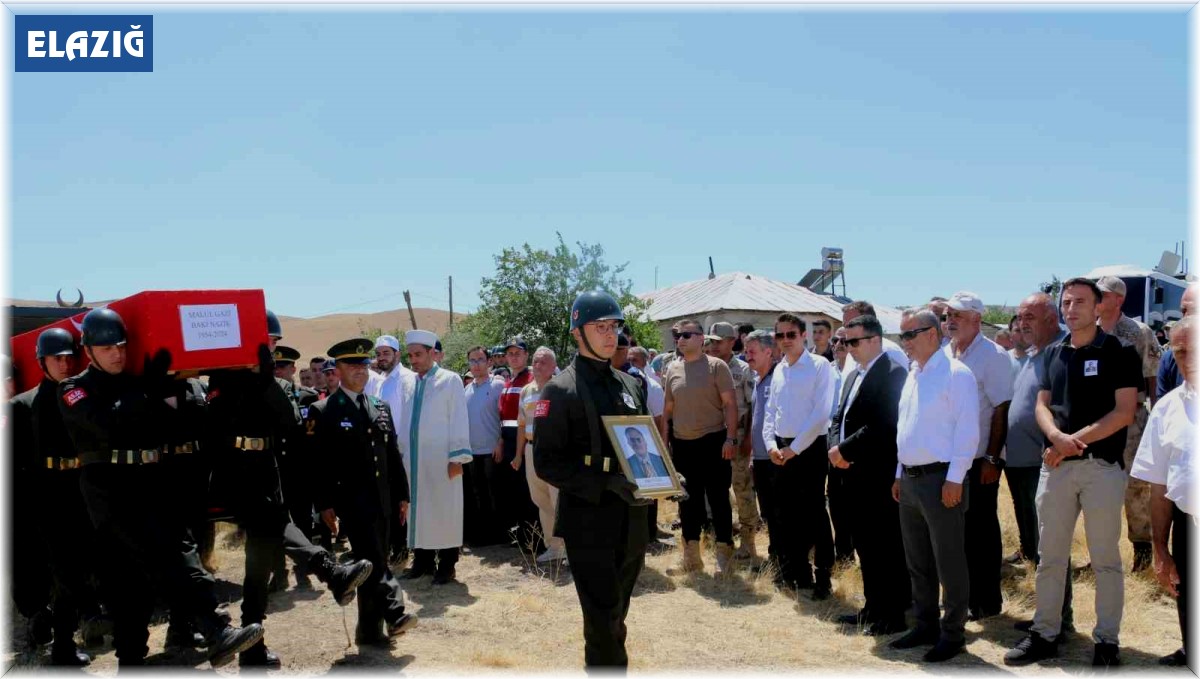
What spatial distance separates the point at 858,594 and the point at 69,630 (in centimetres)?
602

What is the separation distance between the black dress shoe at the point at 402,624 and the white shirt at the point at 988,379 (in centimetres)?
429

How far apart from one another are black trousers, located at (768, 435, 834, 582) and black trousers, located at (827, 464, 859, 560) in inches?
5.6

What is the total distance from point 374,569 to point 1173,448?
504 cm

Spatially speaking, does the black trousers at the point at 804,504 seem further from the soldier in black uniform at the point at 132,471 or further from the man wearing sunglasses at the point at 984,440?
the soldier in black uniform at the point at 132,471

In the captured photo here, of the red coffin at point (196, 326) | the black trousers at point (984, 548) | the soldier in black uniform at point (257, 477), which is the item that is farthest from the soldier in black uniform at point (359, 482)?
the black trousers at point (984, 548)

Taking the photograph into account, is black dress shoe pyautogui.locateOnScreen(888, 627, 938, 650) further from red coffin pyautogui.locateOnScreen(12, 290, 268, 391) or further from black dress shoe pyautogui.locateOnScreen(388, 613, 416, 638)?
red coffin pyautogui.locateOnScreen(12, 290, 268, 391)

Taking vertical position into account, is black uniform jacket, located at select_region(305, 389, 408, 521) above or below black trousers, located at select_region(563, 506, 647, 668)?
above

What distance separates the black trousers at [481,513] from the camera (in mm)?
10438

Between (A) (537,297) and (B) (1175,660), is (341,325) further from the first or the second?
(B) (1175,660)

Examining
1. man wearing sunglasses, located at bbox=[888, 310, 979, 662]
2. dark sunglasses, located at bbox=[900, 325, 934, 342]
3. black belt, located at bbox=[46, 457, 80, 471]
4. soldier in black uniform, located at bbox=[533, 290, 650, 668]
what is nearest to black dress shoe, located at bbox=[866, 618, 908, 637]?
man wearing sunglasses, located at bbox=[888, 310, 979, 662]

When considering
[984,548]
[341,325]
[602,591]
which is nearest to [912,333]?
[984,548]

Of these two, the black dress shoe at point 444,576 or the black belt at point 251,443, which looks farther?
the black dress shoe at point 444,576

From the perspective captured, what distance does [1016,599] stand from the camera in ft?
23.4

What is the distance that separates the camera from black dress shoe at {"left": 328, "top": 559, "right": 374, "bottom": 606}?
19.2ft
